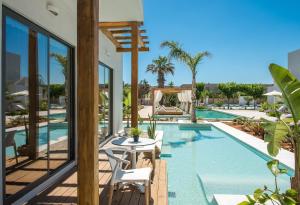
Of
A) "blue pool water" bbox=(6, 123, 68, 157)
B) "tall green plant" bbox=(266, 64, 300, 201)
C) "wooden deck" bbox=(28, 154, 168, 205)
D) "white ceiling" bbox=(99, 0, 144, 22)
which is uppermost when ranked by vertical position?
"white ceiling" bbox=(99, 0, 144, 22)

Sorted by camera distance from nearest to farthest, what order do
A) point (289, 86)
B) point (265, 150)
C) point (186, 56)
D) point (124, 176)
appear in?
1. point (289, 86)
2. point (124, 176)
3. point (265, 150)
4. point (186, 56)

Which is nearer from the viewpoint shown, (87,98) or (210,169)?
(87,98)

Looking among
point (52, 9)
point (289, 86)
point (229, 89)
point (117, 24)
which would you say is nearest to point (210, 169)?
point (289, 86)

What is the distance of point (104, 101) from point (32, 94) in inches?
196

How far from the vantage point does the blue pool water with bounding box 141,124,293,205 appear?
5.18 metres

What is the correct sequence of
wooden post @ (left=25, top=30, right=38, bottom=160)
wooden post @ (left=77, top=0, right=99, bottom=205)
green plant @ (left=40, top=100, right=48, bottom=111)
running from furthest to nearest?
green plant @ (left=40, top=100, right=48, bottom=111) → wooden post @ (left=25, top=30, right=38, bottom=160) → wooden post @ (left=77, top=0, right=99, bottom=205)

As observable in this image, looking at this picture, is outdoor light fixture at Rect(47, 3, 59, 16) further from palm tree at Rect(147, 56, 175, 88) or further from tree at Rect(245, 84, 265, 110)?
palm tree at Rect(147, 56, 175, 88)

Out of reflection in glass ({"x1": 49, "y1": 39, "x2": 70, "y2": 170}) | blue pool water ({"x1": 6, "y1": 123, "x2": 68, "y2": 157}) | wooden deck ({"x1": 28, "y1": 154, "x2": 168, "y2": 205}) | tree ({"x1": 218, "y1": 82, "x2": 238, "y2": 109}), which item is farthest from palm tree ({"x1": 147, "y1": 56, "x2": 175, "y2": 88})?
wooden deck ({"x1": 28, "y1": 154, "x2": 168, "y2": 205})

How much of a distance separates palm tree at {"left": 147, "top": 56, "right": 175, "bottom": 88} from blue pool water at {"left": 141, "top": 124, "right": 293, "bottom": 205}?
30.6 meters

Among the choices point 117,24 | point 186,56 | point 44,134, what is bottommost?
point 44,134

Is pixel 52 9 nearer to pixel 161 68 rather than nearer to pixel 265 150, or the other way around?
pixel 265 150

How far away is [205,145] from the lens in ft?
33.1

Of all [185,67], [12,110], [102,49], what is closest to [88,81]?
[12,110]

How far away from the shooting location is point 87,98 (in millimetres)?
2404
